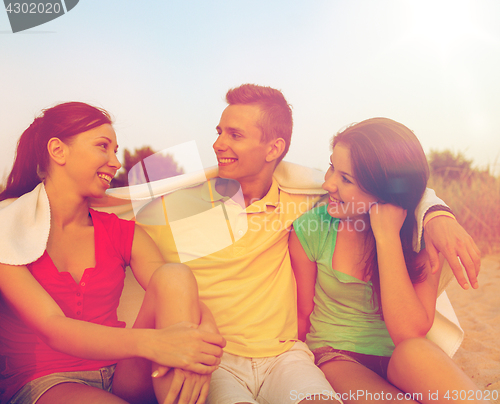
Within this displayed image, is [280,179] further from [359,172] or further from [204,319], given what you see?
[204,319]

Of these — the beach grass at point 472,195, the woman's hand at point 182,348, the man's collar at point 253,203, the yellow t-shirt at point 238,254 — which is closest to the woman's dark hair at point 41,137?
the yellow t-shirt at point 238,254

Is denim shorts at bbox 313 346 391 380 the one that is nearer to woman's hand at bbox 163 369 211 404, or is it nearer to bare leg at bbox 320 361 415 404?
bare leg at bbox 320 361 415 404

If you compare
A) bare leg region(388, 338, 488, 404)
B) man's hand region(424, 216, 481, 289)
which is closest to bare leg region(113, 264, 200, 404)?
bare leg region(388, 338, 488, 404)

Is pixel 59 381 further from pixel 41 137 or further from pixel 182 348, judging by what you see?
pixel 41 137

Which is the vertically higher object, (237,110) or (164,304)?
(237,110)

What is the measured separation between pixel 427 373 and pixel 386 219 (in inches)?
28.0

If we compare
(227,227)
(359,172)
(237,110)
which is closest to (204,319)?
(227,227)

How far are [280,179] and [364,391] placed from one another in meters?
1.20

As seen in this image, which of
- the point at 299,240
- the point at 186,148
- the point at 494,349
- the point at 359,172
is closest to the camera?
the point at 359,172

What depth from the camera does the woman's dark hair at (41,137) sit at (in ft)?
5.36

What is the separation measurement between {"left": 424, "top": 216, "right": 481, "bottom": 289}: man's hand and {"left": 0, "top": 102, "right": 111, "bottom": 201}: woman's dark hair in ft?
5.42

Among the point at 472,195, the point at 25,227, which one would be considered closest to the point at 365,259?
the point at 25,227

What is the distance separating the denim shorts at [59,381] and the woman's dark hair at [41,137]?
0.83 m

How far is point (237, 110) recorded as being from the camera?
230 cm
